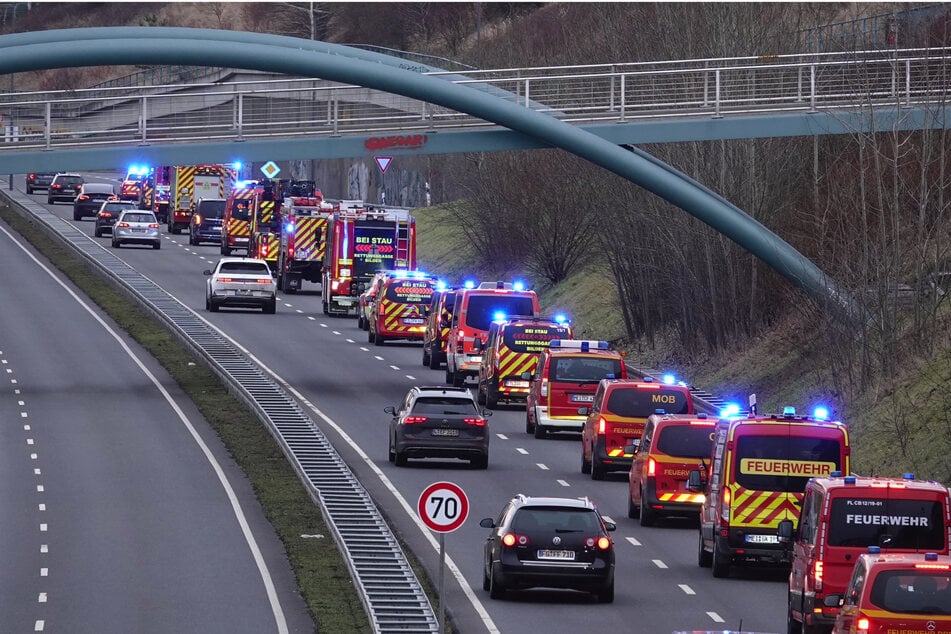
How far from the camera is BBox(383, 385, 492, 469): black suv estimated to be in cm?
3541

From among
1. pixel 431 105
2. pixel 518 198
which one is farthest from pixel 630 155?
pixel 518 198

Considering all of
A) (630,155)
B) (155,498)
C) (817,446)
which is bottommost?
(155,498)

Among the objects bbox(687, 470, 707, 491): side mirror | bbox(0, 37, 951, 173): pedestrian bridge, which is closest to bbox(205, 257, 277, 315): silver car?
bbox(0, 37, 951, 173): pedestrian bridge

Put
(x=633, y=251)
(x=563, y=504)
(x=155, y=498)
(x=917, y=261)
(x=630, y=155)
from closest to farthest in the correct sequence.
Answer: (x=563, y=504)
(x=155, y=498)
(x=917, y=261)
(x=630, y=155)
(x=633, y=251)

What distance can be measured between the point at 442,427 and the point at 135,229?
52764 millimetres

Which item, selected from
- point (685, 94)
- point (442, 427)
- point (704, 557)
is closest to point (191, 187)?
point (685, 94)

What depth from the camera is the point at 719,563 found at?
2533cm

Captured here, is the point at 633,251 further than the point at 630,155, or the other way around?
the point at 633,251

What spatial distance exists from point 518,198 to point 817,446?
4196 cm

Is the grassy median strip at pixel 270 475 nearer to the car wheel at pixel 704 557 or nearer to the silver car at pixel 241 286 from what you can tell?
the silver car at pixel 241 286

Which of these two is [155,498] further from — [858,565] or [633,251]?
[633,251]

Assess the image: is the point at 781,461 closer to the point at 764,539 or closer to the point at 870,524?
the point at 764,539

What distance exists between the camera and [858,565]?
17562 mm

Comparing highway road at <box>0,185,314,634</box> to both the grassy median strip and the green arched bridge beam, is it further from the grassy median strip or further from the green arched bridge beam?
the green arched bridge beam
